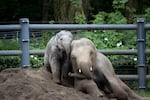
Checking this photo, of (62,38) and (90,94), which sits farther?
(62,38)

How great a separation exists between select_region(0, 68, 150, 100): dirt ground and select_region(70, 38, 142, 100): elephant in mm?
261

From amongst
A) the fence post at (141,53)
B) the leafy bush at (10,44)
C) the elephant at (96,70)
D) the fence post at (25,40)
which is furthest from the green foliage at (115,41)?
the elephant at (96,70)

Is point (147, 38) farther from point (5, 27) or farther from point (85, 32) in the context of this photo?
point (5, 27)

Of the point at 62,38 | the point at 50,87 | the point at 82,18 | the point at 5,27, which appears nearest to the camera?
the point at 50,87

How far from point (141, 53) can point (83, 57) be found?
3407mm

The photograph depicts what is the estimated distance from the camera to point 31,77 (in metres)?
6.46

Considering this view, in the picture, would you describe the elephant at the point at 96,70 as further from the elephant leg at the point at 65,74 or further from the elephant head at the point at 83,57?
the elephant leg at the point at 65,74

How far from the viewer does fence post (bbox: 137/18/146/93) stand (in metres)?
9.31

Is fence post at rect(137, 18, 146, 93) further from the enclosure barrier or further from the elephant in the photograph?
the elephant

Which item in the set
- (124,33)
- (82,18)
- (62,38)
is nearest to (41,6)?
(82,18)

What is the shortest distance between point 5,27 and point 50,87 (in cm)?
348

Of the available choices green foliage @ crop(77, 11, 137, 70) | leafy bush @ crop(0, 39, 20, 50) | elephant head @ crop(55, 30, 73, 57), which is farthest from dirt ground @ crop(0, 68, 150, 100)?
leafy bush @ crop(0, 39, 20, 50)

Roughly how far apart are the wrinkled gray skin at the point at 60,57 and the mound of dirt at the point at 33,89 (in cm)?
17

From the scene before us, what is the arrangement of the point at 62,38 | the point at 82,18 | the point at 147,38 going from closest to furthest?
1. the point at 62,38
2. the point at 147,38
3. the point at 82,18
